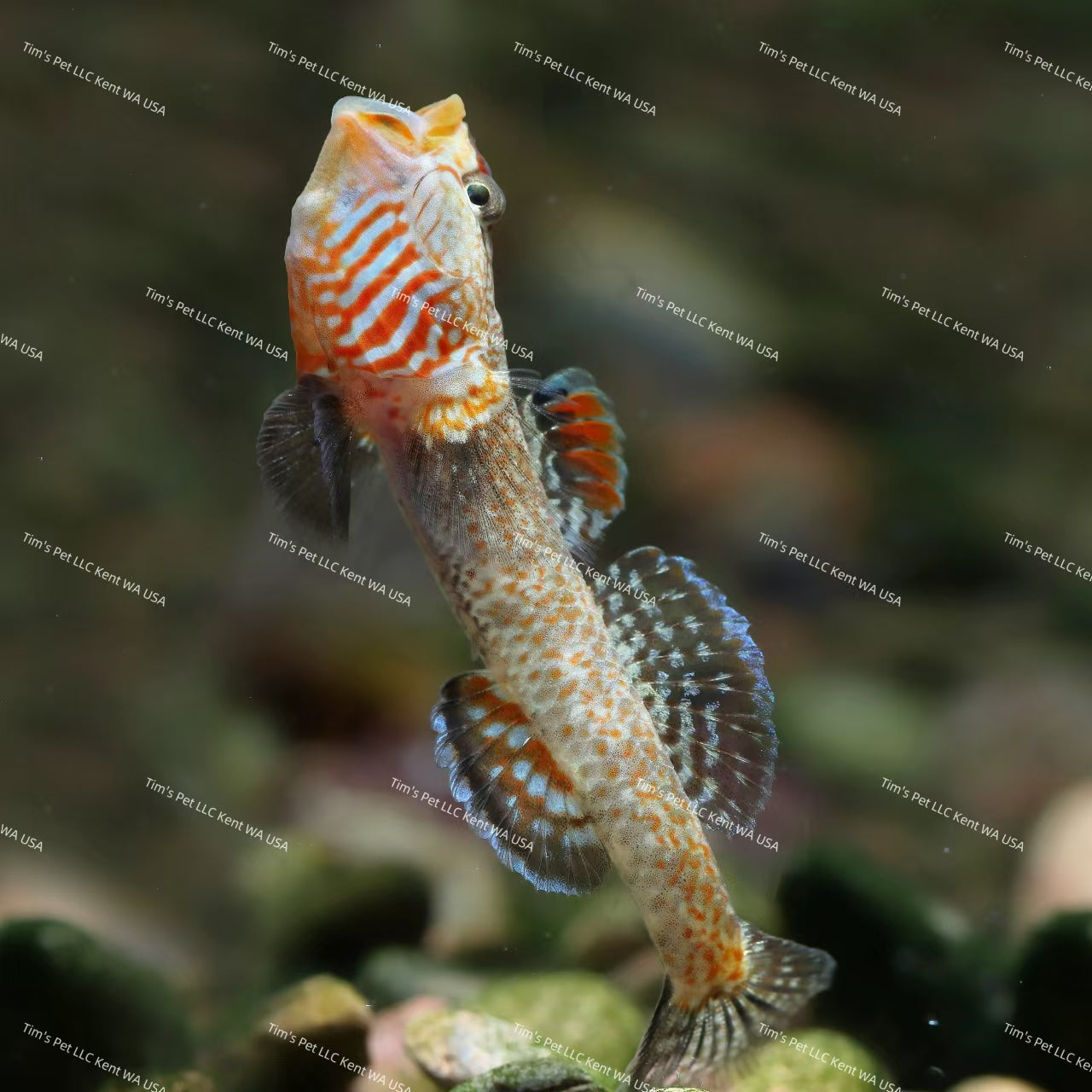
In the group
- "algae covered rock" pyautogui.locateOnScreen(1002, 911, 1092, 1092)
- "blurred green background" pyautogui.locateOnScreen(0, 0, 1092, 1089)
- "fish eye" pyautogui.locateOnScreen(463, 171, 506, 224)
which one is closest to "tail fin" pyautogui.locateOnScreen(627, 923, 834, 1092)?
"blurred green background" pyautogui.locateOnScreen(0, 0, 1092, 1089)

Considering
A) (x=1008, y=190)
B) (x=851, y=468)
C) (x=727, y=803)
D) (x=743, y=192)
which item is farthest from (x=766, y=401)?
(x=727, y=803)

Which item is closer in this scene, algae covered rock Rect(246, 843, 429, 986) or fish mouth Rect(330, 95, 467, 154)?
fish mouth Rect(330, 95, 467, 154)

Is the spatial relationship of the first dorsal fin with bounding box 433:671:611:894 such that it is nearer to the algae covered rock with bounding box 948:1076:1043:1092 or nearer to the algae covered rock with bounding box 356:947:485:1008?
the algae covered rock with bounding box 356:947:485:1008

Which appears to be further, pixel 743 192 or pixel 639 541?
pixel 743 192

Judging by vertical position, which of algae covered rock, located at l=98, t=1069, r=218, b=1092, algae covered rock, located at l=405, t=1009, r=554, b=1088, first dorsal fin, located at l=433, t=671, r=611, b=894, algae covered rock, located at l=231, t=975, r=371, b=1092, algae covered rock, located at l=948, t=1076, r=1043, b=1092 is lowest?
algae covered rock, located at l=98, t=1069, r=218, b=1092

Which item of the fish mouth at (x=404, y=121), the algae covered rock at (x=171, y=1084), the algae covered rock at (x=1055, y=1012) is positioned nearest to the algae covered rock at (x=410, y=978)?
the algae covered rock at (x=171, y=1084)

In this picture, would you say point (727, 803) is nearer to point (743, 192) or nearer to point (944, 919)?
point (944, 919)

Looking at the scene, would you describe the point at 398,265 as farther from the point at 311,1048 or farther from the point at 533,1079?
the point at 311,1048
